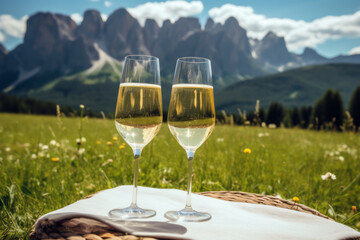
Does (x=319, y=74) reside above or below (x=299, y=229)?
above

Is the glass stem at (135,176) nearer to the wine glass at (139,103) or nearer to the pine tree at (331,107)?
the wine glass at (139,103)

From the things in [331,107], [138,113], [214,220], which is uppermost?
[331,107]

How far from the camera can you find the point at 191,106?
150 centimetres

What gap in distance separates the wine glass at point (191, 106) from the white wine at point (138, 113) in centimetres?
10

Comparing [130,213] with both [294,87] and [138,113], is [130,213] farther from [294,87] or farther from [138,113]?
[294,87]

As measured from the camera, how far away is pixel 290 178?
3.81m

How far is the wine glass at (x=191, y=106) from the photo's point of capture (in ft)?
4.87

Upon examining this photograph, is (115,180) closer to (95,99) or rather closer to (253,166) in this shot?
(253,166)

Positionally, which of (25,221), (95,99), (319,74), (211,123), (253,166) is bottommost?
(25,221)

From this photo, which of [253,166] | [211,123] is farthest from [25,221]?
[253,166]

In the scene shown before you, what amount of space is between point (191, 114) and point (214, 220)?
0.56 m

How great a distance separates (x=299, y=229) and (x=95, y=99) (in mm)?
192831

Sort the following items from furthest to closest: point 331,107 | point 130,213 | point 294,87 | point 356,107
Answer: point 294,87 < point 331,107 < point 356,107 < point 130,213

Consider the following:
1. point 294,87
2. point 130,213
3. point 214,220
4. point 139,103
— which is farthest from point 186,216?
point 294,87
